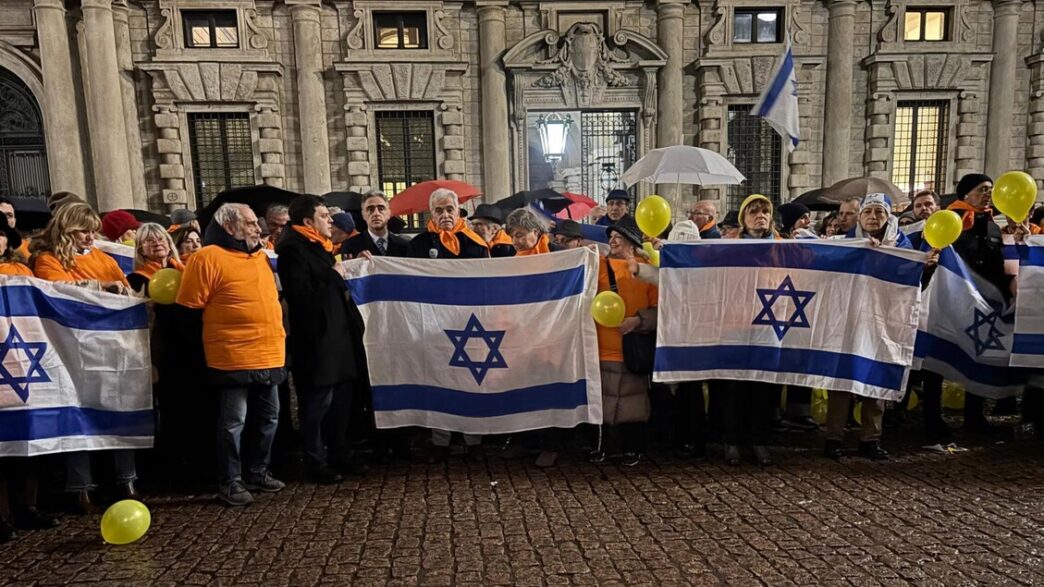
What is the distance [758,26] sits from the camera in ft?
51.6

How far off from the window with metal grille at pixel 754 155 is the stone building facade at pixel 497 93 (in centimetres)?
5

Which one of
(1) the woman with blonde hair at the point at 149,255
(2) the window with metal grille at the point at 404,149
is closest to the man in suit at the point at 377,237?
(1) the woman with blonde hair at the point at 149,255

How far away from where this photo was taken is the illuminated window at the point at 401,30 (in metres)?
15.2

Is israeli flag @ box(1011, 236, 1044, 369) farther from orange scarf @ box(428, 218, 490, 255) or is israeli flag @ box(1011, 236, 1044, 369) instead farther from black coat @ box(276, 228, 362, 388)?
black coat @ box(276, 228, 362, 388)

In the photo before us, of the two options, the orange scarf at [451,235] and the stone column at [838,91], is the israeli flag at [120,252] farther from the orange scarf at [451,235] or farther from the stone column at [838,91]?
the stone column at [838,91]

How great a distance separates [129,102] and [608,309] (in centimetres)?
1499

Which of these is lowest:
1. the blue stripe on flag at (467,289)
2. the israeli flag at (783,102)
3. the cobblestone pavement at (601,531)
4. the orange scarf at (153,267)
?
the cobblestone pavement at (601,531)

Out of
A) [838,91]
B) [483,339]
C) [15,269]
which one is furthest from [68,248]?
[838,91]

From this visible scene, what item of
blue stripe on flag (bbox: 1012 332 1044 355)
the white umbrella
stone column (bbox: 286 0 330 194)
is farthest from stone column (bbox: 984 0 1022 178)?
stone column (bbox: 286 0 330 194)

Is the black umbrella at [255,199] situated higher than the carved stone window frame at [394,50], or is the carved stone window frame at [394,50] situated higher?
the carved stone window frame at [394,50]

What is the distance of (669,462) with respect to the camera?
16.1ft

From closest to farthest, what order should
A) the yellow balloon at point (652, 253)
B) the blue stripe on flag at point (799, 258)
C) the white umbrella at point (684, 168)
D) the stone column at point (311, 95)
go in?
the blue stripe on flag at point (799, 258) → the yellow balloon at point (652, 253) → the white umbrella at point (684, 168) → the stone column at point (311, 95)

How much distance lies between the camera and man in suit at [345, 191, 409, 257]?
5219mm

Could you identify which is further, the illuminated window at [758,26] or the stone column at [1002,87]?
the illuminated window at [758,26]
